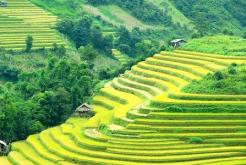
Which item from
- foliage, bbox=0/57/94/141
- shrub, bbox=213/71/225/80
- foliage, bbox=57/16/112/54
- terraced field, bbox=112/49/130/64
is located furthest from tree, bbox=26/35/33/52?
shrub, bbox=213/71/225/80

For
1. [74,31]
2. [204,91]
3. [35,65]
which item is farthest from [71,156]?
[74,31]

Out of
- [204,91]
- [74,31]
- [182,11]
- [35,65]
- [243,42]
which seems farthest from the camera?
[182,11]

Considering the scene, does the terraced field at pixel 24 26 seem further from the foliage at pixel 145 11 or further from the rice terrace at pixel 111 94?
the foliage at pixel 145 11

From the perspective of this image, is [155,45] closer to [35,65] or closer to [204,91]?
[35,65]

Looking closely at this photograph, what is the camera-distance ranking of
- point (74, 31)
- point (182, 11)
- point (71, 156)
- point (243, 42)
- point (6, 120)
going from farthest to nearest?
point (182, 11) < point (74, 31) < point (243, 42) < point (6, 120) < point (71, 156)

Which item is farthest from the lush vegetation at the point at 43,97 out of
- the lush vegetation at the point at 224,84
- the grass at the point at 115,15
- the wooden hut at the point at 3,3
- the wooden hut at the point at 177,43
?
the grass at the point at 115,15

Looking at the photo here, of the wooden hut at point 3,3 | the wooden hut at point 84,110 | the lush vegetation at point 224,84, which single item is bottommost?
the wooden hut at point 84,110

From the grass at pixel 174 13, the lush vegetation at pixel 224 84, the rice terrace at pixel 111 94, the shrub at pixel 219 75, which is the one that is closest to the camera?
the rice terrace at pixel 111 94
